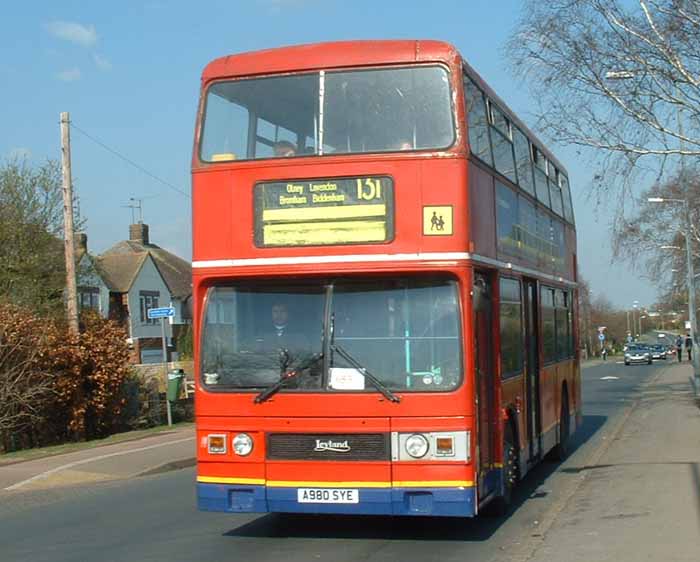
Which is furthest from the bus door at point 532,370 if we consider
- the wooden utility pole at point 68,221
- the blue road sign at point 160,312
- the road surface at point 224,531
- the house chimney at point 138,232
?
the house chimney at point 138,232

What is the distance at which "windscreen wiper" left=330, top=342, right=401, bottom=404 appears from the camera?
8.73 metres

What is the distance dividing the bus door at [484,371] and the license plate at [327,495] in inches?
44.8

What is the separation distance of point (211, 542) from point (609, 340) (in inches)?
4584

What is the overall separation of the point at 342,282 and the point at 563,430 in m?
7.87

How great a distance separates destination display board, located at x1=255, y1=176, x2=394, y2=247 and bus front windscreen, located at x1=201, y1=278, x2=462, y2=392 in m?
0.40

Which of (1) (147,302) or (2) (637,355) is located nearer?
(1) (147,302)

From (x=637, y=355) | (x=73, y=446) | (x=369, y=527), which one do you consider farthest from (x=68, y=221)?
(x=637, y=355)

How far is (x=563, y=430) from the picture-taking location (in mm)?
15875

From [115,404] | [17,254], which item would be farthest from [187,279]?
[115,404]

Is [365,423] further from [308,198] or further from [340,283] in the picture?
[308,198]

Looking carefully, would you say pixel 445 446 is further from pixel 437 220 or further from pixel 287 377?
pixel 437 220

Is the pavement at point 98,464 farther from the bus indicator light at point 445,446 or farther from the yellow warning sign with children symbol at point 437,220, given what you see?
the yellow warning sign with children symbol at point 437,220

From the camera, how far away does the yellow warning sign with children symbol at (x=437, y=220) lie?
29.1ft

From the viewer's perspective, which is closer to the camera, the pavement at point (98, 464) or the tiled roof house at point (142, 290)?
the pavement at point (98, 464)
